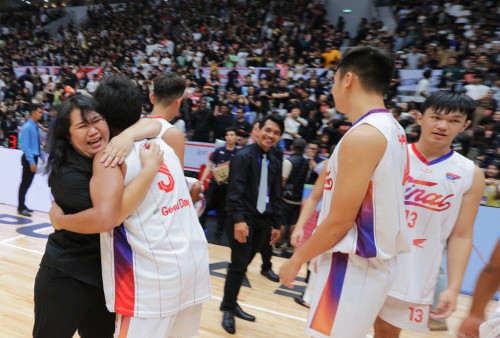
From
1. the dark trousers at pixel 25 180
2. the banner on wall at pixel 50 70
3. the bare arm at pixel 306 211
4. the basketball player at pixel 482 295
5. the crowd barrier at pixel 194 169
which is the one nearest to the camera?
the basketball player at pixel 482 295

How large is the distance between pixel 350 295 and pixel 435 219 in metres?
0.87

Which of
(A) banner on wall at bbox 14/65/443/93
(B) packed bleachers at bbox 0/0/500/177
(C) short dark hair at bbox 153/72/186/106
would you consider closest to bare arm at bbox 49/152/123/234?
(C) short dark hair at bbox 153/72/186/106

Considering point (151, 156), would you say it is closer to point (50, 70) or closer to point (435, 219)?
point (435, 219)

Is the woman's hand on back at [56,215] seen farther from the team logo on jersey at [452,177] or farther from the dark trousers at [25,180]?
the dark trousers at [25,180]

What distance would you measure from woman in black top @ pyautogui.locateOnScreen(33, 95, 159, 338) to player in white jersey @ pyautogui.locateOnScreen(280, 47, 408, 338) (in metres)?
0.84

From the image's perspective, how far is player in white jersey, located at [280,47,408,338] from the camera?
1.53m

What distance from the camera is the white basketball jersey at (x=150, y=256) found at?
1616 millimetres

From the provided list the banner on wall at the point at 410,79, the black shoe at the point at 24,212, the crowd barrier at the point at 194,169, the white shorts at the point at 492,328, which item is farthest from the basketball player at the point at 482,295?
the banner on wall at the point at 410,79

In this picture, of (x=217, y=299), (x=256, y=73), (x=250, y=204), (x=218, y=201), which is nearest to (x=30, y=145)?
(x=218, y=201)

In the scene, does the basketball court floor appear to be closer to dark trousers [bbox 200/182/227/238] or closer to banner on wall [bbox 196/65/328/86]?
dark trousers [bbox 200/182/227/238]

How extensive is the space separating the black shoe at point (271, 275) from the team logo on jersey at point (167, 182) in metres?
3.41

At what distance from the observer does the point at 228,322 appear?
3.46 meters

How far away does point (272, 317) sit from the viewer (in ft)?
12.6

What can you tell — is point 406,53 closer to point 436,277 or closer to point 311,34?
point 311,34
